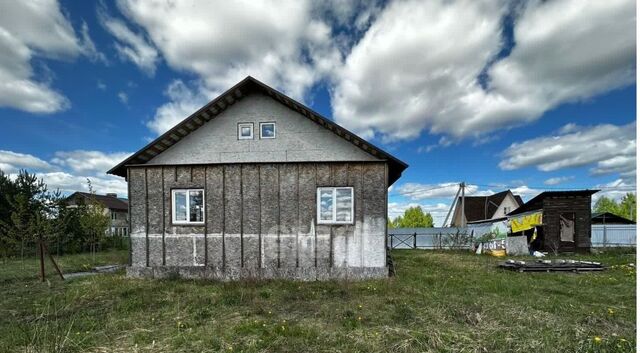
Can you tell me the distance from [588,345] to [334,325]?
409cm

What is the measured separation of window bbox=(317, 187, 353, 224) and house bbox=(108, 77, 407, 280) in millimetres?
34

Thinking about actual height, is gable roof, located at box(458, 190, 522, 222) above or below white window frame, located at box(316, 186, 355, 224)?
below

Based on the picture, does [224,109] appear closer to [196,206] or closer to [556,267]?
[196,206]

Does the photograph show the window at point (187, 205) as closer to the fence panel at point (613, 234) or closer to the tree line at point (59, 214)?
the tree line at point (59, 214)

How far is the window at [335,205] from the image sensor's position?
10.6 m

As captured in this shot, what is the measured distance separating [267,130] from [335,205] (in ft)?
12.2

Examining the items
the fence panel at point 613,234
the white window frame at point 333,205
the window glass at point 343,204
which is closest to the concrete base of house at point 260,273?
the white window frame at point 333,205

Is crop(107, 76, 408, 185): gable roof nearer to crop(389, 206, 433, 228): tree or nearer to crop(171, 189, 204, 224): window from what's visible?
crop(171, 189, 204, 224): window

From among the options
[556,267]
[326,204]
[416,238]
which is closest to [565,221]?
[556,267]

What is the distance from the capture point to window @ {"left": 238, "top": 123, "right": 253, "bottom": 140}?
11500mm

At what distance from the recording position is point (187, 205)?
11.2 metres

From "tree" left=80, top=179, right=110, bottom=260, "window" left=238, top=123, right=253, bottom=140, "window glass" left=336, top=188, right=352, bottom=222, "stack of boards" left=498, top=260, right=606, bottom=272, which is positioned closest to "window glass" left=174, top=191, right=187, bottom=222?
"window" left=238, top=123, right=253, bottom=140

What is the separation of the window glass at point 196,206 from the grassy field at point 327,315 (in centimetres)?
215

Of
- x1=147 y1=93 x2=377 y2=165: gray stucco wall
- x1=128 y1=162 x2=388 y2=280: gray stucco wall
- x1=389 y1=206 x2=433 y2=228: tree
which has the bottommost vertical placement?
x1=389 y1=206 x2=433 y2=228: tree
